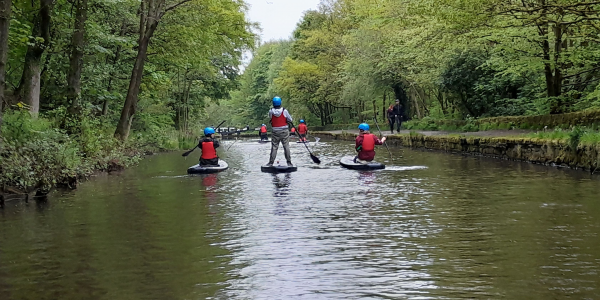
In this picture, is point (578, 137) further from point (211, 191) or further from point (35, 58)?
point (35, 58)

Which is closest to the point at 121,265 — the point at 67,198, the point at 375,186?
the point at 67,198

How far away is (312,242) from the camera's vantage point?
723 cm

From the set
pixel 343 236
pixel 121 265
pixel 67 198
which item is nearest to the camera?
pixel 121 265

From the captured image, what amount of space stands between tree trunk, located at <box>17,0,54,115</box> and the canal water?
211 inches

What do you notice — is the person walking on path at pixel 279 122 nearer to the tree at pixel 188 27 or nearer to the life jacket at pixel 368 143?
the life jacket at pixel 368 143

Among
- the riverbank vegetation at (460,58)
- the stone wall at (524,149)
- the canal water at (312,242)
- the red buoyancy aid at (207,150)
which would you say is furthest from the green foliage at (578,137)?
the red buoyancy aid at (207,150)

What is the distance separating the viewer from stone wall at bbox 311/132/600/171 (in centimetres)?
1475

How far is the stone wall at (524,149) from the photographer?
14750mm

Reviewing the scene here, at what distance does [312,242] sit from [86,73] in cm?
1798

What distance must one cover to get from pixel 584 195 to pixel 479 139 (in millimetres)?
11312

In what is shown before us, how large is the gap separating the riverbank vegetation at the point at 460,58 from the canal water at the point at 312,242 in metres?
6.65

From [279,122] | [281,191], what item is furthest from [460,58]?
[281,191]

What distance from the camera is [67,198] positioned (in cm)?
1191

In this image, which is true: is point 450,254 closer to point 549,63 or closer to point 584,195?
point 584,195
